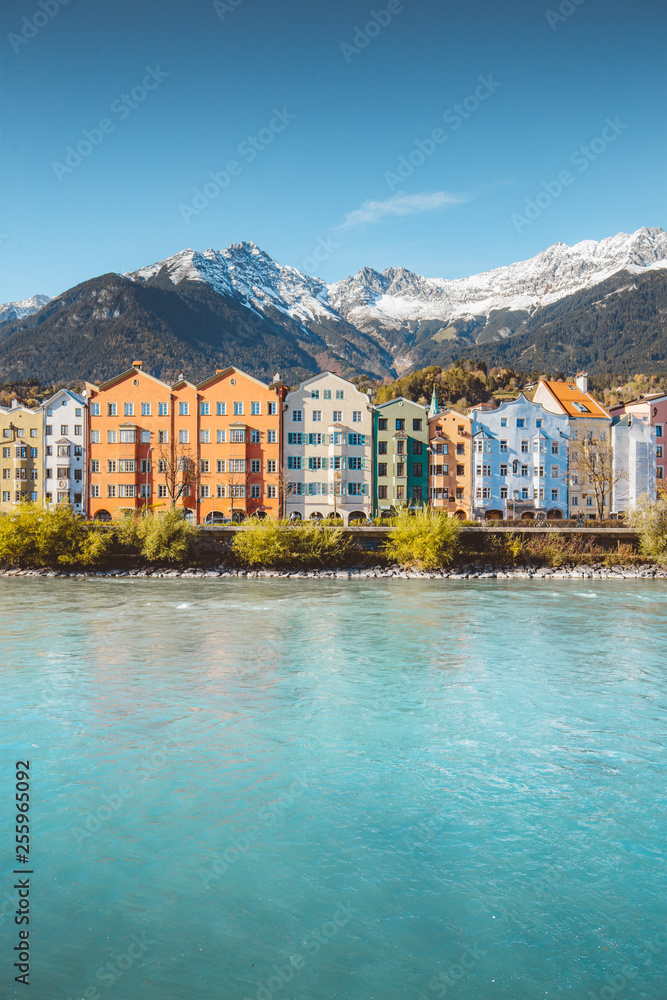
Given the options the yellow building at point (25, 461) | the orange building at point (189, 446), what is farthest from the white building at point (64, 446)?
the orange building at point (189, 446)

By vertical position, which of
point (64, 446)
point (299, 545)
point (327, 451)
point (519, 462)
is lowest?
point (299, 545)

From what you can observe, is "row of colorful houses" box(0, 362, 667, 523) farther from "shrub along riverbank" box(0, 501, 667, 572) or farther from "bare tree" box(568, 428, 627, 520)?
"shrub along riverbank" box(0, 501, 667, 572)

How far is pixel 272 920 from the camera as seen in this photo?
9758mm

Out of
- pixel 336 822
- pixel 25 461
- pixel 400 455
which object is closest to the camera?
pixel 336 822

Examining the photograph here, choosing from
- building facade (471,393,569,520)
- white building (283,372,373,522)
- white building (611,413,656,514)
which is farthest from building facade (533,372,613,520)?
white building (283,372,373,522)

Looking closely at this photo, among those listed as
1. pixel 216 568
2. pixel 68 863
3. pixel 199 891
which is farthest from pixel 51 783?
pixel 216 568

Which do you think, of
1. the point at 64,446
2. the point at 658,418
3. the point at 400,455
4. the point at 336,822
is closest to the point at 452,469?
the point at 400,455

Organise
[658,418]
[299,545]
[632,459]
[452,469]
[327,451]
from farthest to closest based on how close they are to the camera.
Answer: [658,418]
[632,459]
[452,469]
[327,451]
[299,545]

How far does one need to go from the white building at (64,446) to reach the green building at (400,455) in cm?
3365

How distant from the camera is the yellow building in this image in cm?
8006

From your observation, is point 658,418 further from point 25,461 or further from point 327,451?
point 25,461

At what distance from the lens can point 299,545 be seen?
5184cm

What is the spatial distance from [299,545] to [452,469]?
83.6 ft

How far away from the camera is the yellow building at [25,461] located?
80.1 metres
